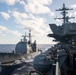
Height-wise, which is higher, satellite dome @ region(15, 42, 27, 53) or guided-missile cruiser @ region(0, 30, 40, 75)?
satellite dome @ region(15, 42, 27, 53)

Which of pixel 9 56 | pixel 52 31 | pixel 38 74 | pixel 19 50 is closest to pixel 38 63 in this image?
pixel 38 74

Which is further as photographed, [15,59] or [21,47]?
[21,47]

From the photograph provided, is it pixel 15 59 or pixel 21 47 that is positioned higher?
pixel 21 47

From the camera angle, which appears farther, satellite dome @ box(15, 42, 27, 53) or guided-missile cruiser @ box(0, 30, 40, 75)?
satellite dome @ box(15, 42, 27, 53)

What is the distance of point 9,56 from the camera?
103ft

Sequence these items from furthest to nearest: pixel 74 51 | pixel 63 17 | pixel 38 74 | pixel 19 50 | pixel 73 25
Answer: pixel 19 50, pixel 63 17, pixel 73 25, pixel 38 74, pixel 74 51

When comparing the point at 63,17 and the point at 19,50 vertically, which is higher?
the point at 63,17

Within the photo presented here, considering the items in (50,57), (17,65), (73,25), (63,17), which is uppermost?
(63,17)

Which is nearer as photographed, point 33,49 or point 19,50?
point 19,50

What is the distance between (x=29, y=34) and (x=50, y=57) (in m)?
34.8

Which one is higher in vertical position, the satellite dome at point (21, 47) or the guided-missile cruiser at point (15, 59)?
the satellite dome at point (21, 47)

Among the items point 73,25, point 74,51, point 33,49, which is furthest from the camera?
point 33,49

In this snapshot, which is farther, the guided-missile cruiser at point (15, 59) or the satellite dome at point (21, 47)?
the satellite dome at point (21, 47)

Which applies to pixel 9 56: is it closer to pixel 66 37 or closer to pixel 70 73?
pixel 66 37
